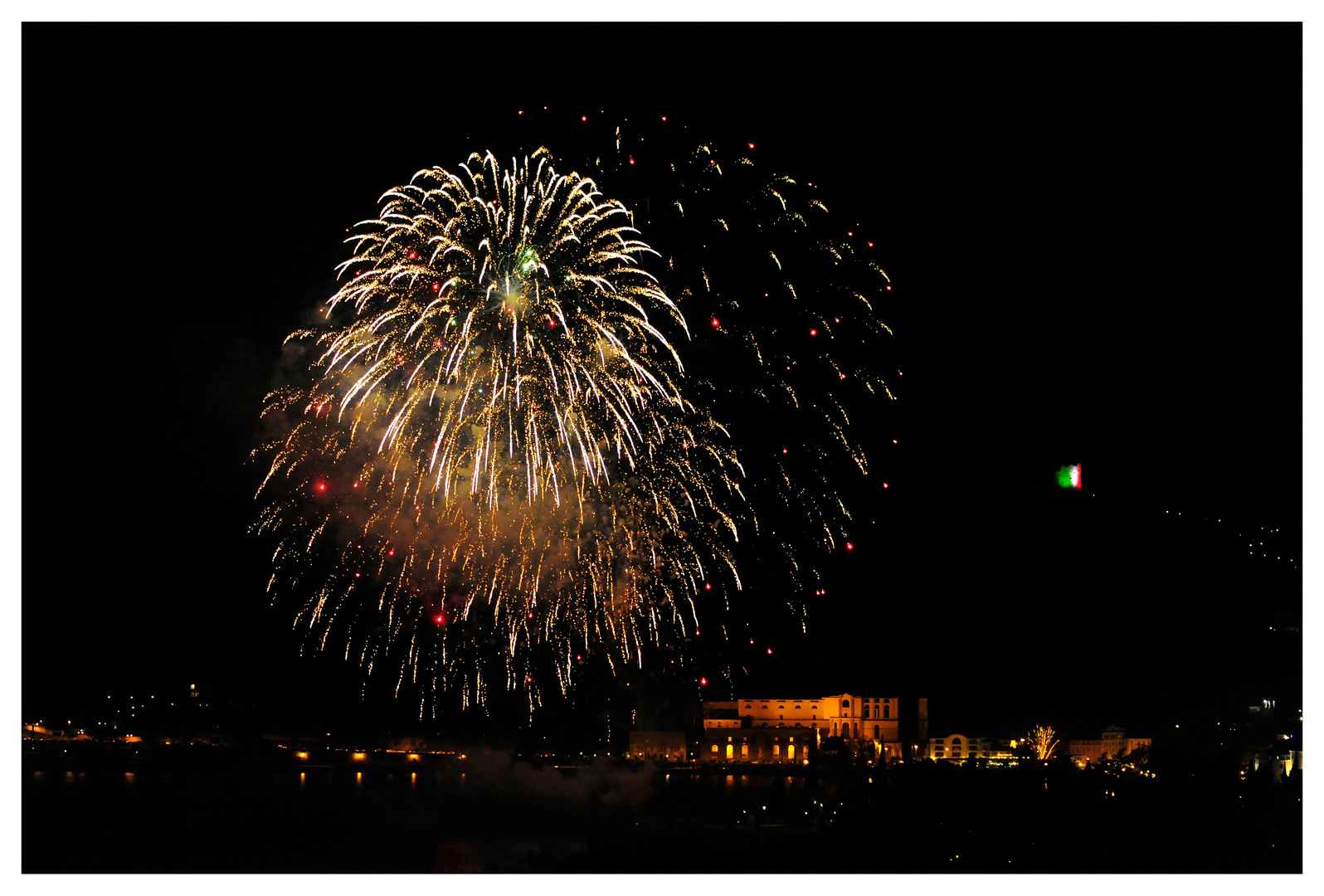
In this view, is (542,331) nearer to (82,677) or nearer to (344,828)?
(344,828)

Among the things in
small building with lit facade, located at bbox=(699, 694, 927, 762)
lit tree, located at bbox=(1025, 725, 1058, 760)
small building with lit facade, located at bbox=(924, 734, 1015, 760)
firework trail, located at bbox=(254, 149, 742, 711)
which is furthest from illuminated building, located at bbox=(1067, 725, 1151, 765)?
firework trail, located at bbox=(254, 149, 742, 711)

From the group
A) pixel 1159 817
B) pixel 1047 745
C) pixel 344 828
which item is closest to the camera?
pixel 1159 817

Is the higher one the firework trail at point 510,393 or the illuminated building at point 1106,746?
the firework trail at point 510,393

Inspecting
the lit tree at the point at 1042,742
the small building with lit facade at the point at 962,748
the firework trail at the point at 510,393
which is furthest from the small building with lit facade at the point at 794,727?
the firework trail at the point at 510,393

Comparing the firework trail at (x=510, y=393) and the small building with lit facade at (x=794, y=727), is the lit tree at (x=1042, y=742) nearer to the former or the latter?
the small building with lit facade at (x=794, y=727)

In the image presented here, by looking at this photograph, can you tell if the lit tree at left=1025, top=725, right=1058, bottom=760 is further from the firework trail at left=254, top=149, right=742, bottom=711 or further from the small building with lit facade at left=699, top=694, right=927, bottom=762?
the firework trail at left=254, top=149, right=742, bottom=711

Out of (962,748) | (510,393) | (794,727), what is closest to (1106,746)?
(962,748)

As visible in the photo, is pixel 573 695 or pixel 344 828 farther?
pixel 573 695

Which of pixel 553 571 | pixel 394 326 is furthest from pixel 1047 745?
pixel 394 326
